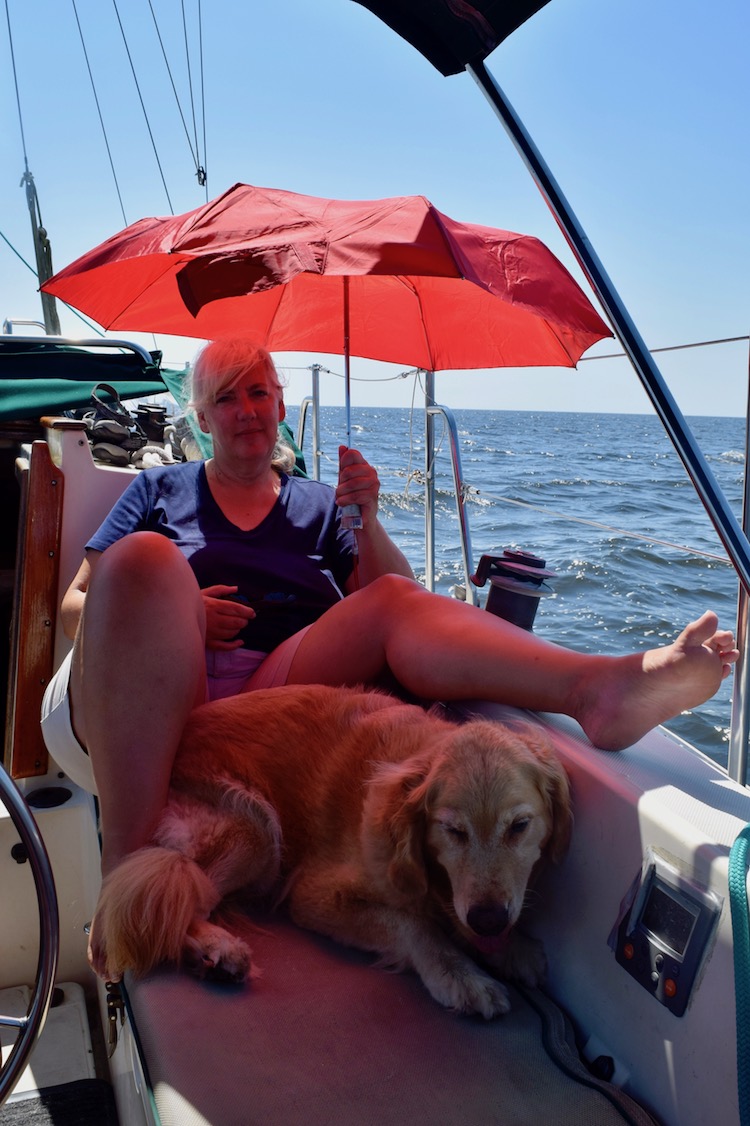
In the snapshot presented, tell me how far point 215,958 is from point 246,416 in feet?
4.30

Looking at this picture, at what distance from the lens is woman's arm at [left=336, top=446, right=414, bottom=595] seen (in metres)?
2.02

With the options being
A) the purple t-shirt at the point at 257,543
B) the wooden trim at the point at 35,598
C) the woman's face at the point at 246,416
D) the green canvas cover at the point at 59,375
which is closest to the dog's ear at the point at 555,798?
the purple t-shirt at the point at 257,543

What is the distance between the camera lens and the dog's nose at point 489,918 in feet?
3.81

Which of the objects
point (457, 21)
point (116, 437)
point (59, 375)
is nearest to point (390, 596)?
point (457, 21)

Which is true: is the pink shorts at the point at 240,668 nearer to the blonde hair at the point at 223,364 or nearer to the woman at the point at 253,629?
the woman at the point at 253,629

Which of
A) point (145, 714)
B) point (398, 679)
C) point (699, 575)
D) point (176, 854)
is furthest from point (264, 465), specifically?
point (699, 575)

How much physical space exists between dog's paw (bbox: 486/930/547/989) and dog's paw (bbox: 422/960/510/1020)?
0.16 feet

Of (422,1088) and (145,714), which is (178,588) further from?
(422,1088)

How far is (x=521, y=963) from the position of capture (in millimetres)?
1271

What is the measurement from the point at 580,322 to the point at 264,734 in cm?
114

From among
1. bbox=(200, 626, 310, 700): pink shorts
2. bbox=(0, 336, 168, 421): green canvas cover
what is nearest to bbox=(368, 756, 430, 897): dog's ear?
bbox=(200, 626, 310, 700): pink shorts

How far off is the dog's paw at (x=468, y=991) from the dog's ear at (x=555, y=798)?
0.66 ft

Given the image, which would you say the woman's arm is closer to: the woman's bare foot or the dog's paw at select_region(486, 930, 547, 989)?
the woman's bare foot

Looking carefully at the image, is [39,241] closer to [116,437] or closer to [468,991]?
[116,437]
